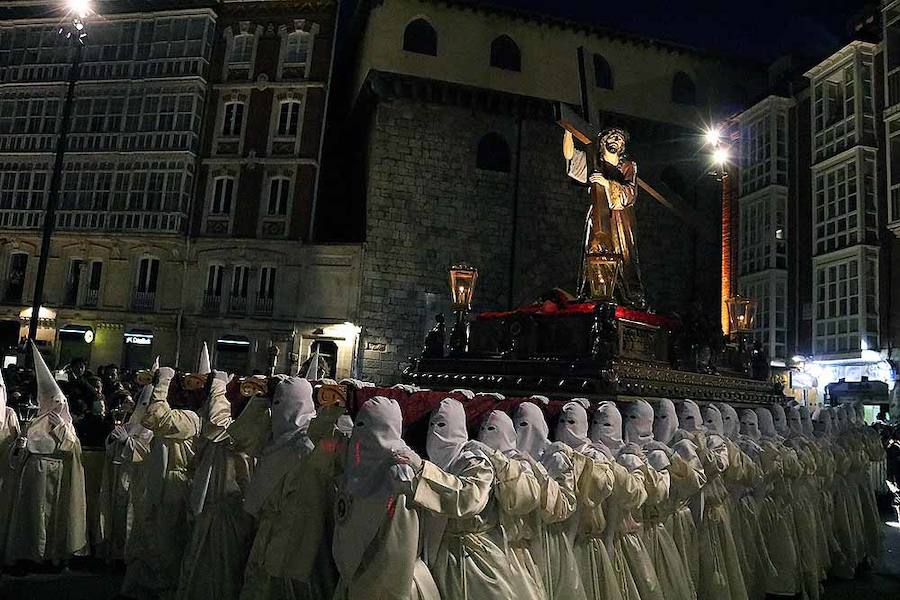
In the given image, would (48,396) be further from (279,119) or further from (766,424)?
(279,119)

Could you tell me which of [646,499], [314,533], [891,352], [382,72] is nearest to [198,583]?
[314,533]

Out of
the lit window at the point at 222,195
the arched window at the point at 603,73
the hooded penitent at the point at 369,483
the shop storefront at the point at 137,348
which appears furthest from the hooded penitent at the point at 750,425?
the shop storefront at the point at 137,348

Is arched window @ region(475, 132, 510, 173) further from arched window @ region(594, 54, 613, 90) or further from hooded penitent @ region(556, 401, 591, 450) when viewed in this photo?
hooded penitent @ region(556, 401, 591, 450)

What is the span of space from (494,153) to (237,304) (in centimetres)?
1043

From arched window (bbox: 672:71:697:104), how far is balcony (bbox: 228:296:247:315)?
702 inches

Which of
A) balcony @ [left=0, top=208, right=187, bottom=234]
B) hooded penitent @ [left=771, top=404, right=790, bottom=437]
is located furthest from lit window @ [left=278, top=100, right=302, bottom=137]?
hooded penitent @ [left=771, top=404, right=790, bottom=437]

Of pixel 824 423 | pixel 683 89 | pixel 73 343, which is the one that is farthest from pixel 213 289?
pixel 824 423

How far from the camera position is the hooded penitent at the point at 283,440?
461 centimetres

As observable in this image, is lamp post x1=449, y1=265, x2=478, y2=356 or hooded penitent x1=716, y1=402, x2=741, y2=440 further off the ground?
lamp post x1=449, y1=265, x2=478, y2=356

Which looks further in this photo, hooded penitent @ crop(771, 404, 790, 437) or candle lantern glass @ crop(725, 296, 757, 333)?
candle lantern glass @ crop(725, 296, 757, 333)

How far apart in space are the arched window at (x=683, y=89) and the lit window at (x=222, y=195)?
672 inches

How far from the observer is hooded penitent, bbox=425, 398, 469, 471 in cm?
423

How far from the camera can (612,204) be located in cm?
1188

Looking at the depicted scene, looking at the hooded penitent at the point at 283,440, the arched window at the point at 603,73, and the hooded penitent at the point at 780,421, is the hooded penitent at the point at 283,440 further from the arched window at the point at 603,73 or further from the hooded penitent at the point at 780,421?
the arched window at the point at 603,73
